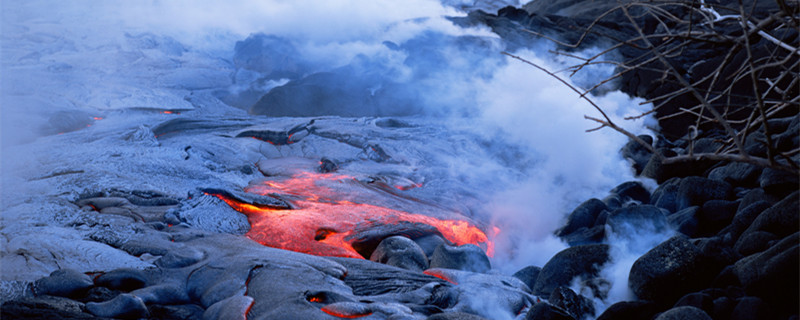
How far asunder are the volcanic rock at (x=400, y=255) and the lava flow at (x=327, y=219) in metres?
0.40

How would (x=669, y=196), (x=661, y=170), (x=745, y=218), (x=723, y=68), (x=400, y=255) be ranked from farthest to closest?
Result: 1. (x=661, y=170)
2. (x=669, y=196)
3. (x=400, y=255)
4. (x=745, y=218)
5. (x=723, y=68)

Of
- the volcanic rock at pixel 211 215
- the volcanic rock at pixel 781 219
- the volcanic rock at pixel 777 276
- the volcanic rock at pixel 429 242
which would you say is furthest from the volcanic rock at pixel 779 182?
the volcanic rock at pixel 211 215

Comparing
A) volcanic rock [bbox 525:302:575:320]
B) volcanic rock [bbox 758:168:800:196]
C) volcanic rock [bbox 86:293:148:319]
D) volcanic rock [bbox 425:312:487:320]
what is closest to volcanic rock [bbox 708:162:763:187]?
volcanic rock [bbox 758:168:800:196]

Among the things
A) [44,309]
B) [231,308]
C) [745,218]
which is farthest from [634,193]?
[44,309]

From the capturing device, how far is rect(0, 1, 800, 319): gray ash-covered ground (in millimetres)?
3371

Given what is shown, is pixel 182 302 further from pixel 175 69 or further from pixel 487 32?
pixel 487 32

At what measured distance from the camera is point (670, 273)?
3.39m

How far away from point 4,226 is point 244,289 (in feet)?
8.62

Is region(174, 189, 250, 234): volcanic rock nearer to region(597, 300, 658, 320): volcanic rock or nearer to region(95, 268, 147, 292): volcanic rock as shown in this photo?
region(95, 268, 147, 292): volcanic rock

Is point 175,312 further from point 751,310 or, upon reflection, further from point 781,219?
point 781,219

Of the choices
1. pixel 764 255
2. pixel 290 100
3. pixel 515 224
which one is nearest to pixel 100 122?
pixel 290 100

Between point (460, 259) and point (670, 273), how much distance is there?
6.07ft

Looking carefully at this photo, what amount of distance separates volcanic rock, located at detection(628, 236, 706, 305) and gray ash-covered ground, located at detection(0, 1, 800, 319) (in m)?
0.01

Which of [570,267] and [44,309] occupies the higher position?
[570,267]
